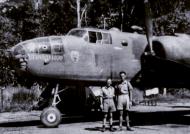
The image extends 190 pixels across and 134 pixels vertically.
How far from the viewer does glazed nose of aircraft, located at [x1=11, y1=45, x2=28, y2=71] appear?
1512 cm

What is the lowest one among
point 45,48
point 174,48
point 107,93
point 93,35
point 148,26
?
point 107,93

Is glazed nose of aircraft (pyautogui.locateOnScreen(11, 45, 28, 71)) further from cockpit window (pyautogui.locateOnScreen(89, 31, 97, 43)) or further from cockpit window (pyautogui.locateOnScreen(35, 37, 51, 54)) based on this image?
cockpit window (pyautogui.locateOnScreen(89, 31, 97, 43))

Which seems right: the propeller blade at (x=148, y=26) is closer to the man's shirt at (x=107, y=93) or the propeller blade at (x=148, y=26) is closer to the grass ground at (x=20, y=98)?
the man's shirt at (x=107, y=93)

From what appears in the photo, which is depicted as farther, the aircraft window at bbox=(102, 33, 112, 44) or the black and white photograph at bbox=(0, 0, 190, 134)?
the aircraft window at bbox=(102, 33, 112, 44)

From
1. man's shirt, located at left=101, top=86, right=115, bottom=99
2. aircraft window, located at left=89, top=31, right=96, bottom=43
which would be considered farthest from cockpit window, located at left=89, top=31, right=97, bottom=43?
man's shirt, located at left=101, top=86, right=115, bottom=99

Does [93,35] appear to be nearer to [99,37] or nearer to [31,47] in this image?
[99,37]

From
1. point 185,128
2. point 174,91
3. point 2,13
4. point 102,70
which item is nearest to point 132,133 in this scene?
point 185,128

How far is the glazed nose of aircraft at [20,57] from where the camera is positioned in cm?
1512

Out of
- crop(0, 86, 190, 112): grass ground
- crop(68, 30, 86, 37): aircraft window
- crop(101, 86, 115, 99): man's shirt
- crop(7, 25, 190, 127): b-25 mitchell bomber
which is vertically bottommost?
crop(0, 86, 190, 112): grass ground

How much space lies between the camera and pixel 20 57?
1512 centimetres

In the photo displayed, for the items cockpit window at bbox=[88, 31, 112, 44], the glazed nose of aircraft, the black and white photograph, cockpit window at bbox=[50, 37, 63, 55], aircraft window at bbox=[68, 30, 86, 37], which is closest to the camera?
the black and white photograph

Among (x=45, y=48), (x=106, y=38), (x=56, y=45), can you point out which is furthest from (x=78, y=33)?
(x=45, y=48)

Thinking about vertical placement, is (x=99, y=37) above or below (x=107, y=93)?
above

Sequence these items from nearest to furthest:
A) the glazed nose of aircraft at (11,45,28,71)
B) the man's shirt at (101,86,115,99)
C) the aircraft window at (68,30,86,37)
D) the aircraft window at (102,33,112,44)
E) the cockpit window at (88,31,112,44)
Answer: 1. the man's shirt at (101,86,115,99)
2. the glazed nose of aircraft at (11,45,28,71)
3. the aircraft window at (68,30,86,37)
4. the cockpit window at (88,31,112,44)
5. the aircraft window at (102,33,112,44)
